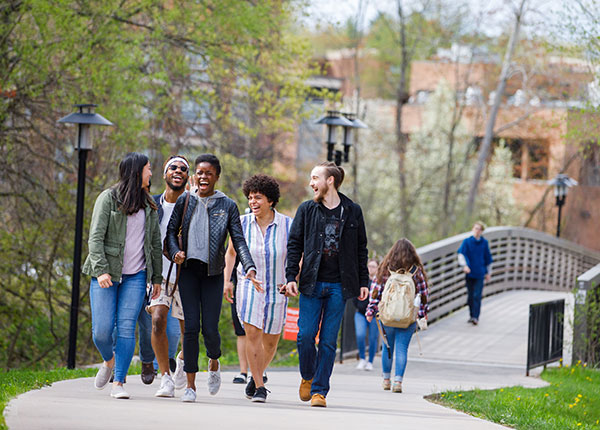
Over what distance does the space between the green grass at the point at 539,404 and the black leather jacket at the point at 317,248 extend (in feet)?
5.86

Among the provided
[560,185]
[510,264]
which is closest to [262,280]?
[510,264]

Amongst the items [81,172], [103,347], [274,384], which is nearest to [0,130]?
[81,172]

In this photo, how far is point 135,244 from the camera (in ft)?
24.5

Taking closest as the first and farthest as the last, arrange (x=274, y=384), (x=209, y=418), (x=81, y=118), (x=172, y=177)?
Result: (x=209, y=418), (x=172, y=177), (x=274, y=384), (x=81, y=118)

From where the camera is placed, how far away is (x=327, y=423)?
22.0 ft

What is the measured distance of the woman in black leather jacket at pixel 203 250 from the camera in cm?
751

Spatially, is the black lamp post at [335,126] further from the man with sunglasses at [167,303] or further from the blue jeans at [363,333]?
the man with sunglasses at [167,303]

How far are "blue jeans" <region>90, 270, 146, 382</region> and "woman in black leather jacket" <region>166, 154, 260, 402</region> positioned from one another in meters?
0.35

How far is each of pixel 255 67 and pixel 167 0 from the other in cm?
240

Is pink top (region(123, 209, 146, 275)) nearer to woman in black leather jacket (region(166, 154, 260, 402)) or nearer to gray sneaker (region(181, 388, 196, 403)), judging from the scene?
woman in black leather jacket (region(166, 154, 260, 402))

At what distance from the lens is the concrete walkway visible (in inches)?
242

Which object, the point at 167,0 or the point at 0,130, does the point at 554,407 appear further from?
the point at 167,0

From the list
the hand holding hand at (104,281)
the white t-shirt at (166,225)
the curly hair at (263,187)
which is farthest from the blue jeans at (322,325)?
the hand holding hand at (104,281)

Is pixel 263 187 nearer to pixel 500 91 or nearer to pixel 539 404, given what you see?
pixel 539 404
